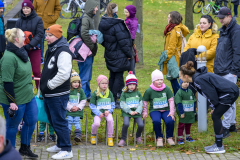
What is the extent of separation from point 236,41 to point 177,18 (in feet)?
5.90

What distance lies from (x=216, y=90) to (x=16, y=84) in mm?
3118

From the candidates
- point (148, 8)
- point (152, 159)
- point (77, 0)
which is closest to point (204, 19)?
point (152, 159)

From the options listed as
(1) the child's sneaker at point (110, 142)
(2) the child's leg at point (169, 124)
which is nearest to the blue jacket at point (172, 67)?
(2) the child's leg at point (169, 124)

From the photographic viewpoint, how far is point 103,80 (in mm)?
6520

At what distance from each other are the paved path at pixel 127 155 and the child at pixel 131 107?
1.42 ft

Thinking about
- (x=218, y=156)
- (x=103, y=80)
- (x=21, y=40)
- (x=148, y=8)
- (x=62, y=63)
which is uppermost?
(x=148, y=8)

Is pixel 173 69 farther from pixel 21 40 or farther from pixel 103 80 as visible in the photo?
pixel 21 40

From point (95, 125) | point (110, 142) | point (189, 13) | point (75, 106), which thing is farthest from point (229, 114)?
point (189, 13)

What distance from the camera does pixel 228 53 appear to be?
6.49m

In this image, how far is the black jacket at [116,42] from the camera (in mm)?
7695

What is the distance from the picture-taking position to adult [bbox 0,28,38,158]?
202 inches

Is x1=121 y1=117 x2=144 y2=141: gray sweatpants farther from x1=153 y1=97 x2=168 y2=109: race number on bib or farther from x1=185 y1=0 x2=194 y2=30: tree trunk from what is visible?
x1=185 y1=0 x2=194 y2=30: tree trunk

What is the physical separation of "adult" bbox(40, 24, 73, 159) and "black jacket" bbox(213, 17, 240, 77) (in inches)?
111

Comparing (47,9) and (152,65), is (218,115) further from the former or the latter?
(152,65)
